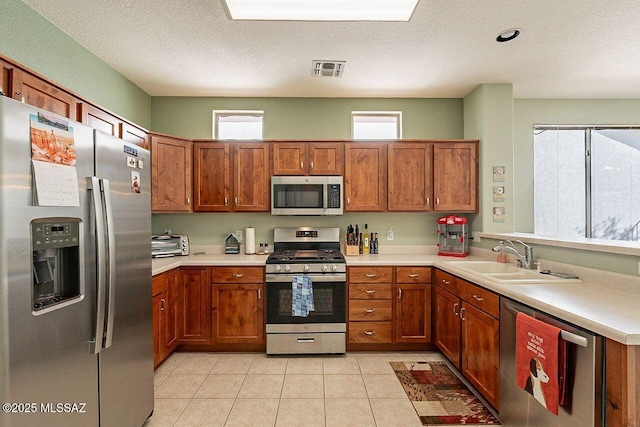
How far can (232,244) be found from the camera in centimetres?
376

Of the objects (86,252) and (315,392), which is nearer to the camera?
(86,252)

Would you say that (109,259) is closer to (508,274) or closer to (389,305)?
(389,305)

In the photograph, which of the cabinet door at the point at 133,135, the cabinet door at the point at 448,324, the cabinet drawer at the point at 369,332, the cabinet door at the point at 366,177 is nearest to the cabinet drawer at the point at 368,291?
the cabinet drawer at the point at 369,332

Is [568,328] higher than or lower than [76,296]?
lower

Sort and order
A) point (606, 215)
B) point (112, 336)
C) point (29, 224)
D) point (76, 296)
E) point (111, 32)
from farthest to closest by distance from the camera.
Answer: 1. point (606, 215)
2. point (111, 32)
3. point (112, 336)
4. point (76, 296)
5. point (29, 224)

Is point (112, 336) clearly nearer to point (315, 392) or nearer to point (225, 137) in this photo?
point (315, 392)

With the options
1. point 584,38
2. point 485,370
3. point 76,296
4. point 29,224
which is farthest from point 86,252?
point 584,38

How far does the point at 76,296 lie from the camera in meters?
1.42

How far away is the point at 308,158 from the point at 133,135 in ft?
5.55

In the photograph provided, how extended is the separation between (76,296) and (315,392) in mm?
1831

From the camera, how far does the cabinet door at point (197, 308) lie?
320 centimetres

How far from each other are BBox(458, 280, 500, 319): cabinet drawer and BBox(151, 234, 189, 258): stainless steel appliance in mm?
2888

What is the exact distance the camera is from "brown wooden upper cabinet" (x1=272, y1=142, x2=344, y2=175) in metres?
3.54

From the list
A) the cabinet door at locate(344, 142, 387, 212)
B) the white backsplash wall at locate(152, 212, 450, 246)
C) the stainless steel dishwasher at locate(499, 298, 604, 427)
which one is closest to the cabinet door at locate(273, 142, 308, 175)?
the cabinet door at locate(344, 142, 387, 212)
